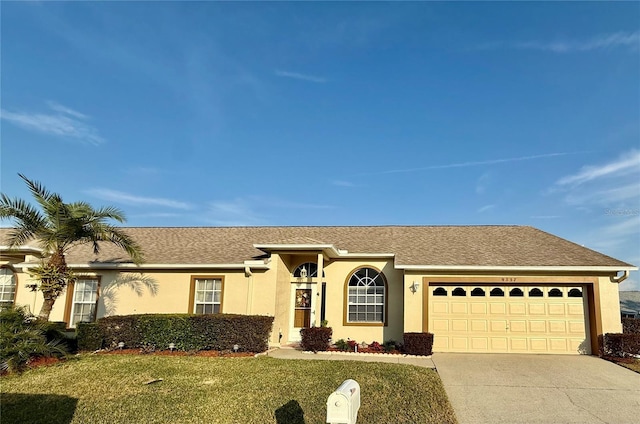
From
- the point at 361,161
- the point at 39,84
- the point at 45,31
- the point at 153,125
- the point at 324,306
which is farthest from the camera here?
the point at 361,161

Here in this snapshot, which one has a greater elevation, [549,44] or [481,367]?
[549,44]

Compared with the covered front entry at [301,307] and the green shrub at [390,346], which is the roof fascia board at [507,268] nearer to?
the green shrub at [390,346]

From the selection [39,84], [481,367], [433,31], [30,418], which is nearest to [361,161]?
[433,31]

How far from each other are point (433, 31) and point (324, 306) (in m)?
10.4

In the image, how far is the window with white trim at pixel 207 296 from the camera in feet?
51.6

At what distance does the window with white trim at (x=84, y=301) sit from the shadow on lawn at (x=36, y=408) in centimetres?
825

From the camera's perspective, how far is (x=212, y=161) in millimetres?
21062

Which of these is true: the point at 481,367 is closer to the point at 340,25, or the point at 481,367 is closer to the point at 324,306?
the point at 324,306

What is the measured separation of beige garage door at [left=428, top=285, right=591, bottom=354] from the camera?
560 inches

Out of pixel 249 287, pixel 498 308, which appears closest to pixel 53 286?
pixel 249 287

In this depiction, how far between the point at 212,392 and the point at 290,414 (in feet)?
6.19

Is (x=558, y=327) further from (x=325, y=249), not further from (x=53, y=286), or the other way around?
(x=53, y=286)

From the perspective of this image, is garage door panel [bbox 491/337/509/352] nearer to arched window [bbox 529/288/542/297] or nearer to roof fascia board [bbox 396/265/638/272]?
arched window [bbox 529/288/542/297]

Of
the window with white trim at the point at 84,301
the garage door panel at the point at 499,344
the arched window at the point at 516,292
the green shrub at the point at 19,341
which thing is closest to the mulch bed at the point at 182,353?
the green shrub at the point at 19,341
